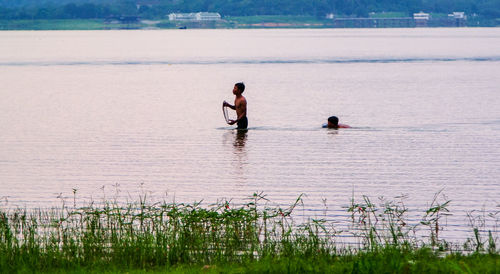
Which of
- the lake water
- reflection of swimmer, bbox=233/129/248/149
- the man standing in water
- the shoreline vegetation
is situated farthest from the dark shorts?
the shoreline vegetation

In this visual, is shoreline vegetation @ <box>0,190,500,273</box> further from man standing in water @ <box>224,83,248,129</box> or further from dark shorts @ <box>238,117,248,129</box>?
dark shorts @ <box>238,117,248,129</box>

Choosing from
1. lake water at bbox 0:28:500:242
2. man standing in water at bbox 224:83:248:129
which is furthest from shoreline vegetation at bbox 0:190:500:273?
man standing in water at bbox 224:83:248:129

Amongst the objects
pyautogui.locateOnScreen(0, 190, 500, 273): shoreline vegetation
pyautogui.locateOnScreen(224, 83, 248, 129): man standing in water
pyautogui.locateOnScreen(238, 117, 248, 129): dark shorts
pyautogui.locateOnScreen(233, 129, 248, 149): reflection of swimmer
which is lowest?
pyautogui.locateOnScreen(0, 190, 500, 273): shoreline vegetation

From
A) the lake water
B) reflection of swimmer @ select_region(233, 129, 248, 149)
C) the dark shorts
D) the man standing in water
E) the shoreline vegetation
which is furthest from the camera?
the dark shorts

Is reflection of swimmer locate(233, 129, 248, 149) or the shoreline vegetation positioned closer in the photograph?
the shoreline vegetation

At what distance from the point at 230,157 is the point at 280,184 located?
5318mm

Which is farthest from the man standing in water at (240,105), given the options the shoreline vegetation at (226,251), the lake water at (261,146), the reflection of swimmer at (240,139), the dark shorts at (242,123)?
the shoreline vegetation at (226,251)

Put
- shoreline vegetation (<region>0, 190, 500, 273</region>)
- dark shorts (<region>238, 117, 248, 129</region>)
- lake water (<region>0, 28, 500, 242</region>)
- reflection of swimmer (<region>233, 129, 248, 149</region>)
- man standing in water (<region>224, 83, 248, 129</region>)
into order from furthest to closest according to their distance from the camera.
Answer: dark shorts (<region>238, 117, 248, 129</region>)
reflection of swimmer (<region>233, 129, 248, 149</region>)
man standing in water (<region>224, 83, 248, 129</region>)
lake water (<region>0, 28, 500, 242</region>)
shoreline vegetation (<region>0, 190, 500, 273</region>)

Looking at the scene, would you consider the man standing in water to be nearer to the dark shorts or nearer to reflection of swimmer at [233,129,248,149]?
the dark shorts

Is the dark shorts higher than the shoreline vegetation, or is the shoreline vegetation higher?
the dark shorts

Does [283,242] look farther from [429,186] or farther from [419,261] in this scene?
[429,186]

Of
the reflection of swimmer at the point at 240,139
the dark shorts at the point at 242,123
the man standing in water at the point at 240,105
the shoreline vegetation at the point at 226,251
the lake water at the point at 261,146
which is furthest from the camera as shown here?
the dark shorts at the point at 242,123

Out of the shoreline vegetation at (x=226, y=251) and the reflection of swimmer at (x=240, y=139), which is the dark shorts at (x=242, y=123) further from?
the shoreline vegetation at (x=226, y=251)

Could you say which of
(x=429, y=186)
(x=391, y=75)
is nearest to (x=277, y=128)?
(x=429, y=186)
